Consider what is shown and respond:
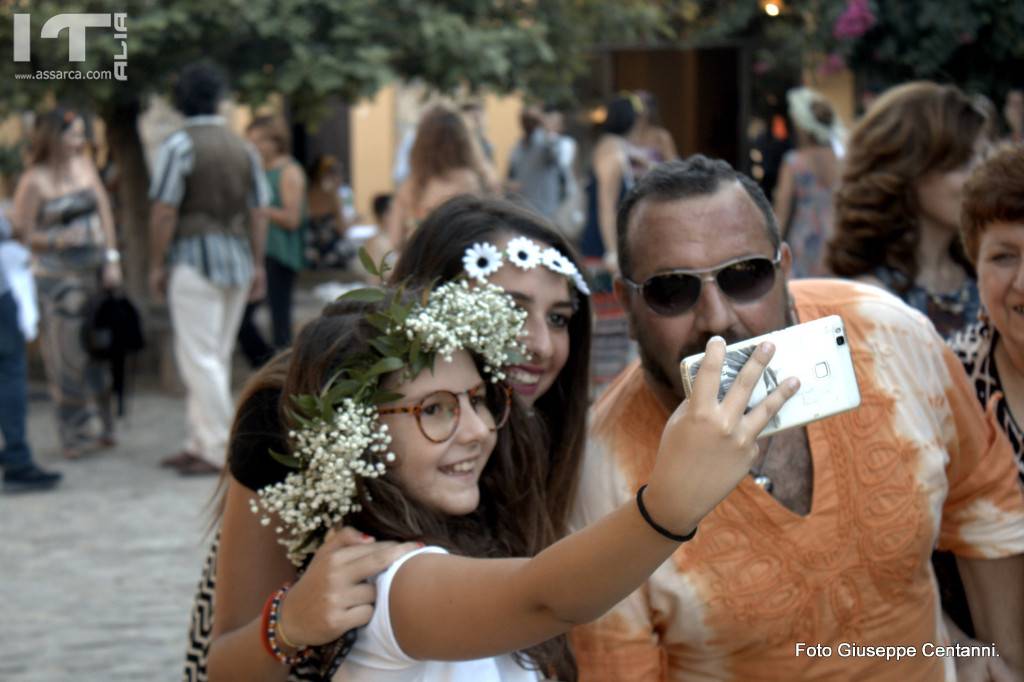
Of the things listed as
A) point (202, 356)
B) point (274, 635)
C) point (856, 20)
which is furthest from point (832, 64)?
point (274, 635)

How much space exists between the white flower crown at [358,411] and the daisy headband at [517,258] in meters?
0.39

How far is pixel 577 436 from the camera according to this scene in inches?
113

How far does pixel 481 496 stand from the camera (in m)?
2.73

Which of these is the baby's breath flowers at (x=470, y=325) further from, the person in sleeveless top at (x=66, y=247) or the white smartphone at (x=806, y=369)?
the person in sleeveless top at (x=66, y=247)

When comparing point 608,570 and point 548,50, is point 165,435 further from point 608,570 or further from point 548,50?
point 608,570

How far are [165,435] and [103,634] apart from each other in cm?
399

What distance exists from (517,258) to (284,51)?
7975 mm

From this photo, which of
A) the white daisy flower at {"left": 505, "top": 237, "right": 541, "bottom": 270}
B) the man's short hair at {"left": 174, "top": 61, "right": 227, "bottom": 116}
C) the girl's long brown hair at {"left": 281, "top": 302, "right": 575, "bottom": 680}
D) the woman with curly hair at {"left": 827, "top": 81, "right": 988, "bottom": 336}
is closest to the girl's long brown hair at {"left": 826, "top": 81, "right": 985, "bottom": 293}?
the woman with curly hair at {"left": 827, "top": 81, "right": 988, "bottom": 336}

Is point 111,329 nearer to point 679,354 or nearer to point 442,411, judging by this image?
point 442,411

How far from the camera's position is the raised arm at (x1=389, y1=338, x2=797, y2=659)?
1714 mm

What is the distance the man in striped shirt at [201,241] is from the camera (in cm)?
807

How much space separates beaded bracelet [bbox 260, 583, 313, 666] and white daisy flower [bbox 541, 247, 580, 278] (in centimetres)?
97

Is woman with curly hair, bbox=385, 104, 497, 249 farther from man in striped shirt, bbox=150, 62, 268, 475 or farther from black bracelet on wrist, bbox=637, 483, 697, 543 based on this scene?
black bracelet on wrist, bbox=637, 483, 697, 543
